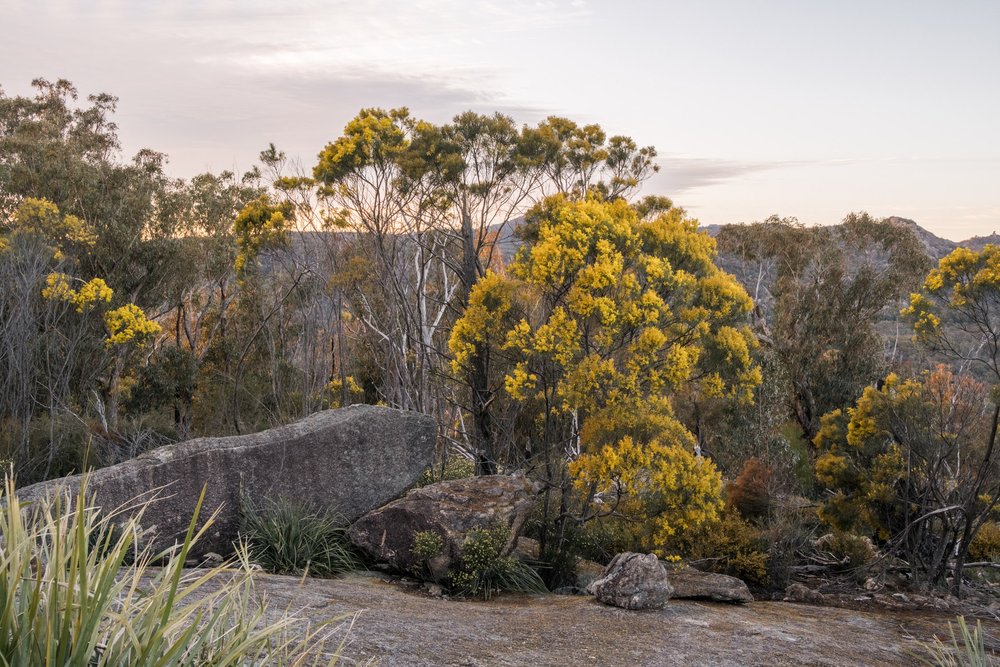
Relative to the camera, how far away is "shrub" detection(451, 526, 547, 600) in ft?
26.7

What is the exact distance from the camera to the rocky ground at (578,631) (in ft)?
19.2

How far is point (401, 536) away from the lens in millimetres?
8641

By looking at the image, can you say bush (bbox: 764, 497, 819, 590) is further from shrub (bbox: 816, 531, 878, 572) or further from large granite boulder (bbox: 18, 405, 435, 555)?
large granite boulder (bbox: 18, 405, 435, 555)

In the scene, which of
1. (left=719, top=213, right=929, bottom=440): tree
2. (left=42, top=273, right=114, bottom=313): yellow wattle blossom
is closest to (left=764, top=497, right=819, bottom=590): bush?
(left=719, top=213, right=929, bottom=440): tree

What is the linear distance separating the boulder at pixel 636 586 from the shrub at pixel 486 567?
1114 mm

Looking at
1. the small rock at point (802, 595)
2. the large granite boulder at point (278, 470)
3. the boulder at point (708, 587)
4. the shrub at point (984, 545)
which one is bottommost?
the small rock at point (802, 595)

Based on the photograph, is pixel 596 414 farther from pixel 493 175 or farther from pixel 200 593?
pixel 493 175

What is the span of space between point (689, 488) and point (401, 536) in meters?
3.00

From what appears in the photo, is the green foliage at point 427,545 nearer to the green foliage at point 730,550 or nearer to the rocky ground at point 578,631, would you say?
the rocky ground at point 578,631

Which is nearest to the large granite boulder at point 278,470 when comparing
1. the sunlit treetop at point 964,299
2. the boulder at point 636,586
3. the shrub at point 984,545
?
the boulder at point 636,586

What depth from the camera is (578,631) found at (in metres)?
6.55

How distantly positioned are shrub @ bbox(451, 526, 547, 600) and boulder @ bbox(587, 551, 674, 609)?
1.11 metres

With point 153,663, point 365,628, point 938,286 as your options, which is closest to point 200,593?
point 365,628

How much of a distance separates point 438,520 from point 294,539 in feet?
4.81
